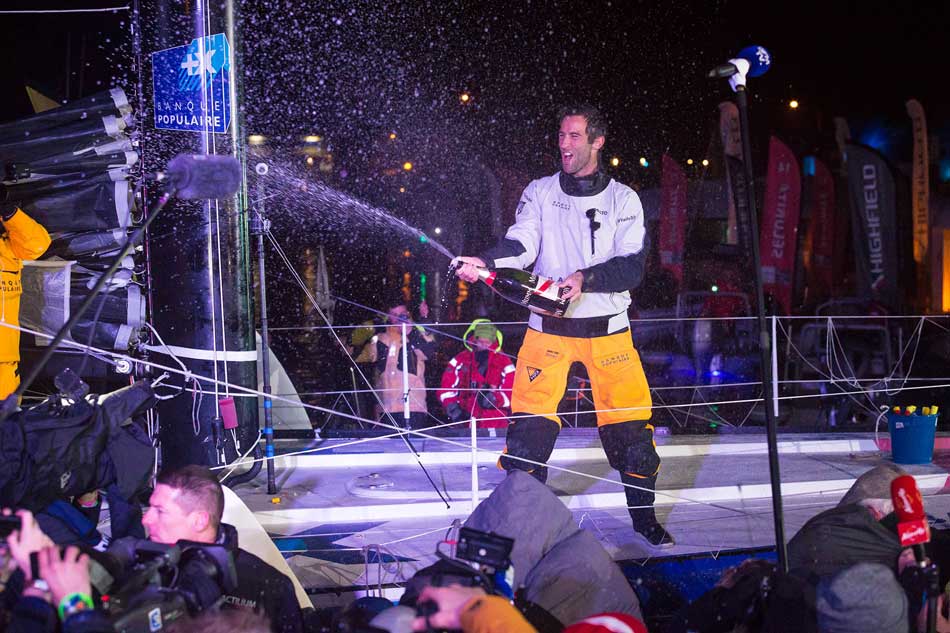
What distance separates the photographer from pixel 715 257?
15969 millimetres

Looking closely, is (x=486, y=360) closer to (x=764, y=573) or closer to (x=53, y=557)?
(x=764, y=573)

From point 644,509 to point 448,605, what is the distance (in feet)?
9.11

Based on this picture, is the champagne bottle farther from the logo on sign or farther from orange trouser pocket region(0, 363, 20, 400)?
orange trouser pocket region(0, 363, 20, 400)

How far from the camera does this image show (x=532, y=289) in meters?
4.65

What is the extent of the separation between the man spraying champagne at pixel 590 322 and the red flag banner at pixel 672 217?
902 cm

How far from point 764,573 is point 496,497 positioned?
3.25ft

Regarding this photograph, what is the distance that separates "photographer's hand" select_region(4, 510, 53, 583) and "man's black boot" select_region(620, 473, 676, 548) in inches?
130

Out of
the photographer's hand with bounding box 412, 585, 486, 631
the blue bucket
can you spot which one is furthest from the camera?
the blue bucket

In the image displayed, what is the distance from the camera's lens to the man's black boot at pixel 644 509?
181 inches

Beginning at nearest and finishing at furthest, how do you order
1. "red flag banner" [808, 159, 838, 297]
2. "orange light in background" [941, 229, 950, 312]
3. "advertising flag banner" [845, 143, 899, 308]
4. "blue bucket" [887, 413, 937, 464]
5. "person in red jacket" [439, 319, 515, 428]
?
1. "blue bucket" [887, 413, 937, 464]
2. "person in red jacket" [439, 319, 515, 428]
3. "advertising flag banner" [845, 143, 899, 308]
4. "red flag banner" [808, 159, 838, 297]
5. "orange light in background" [941, 229, 950, 312]

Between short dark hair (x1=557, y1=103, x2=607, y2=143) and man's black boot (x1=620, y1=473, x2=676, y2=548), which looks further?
short dark hair (x1=557, y1=103, x2=607, y2=143)

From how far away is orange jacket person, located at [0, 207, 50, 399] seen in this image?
4.75m

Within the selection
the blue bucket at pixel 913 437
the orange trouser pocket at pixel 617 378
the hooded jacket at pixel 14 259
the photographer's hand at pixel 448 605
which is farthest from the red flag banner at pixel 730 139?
the photographer's hand at pixel 448 605

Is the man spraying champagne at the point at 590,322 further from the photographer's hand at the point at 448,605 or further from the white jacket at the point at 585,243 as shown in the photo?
the photographer's hand at the point at 448,605
